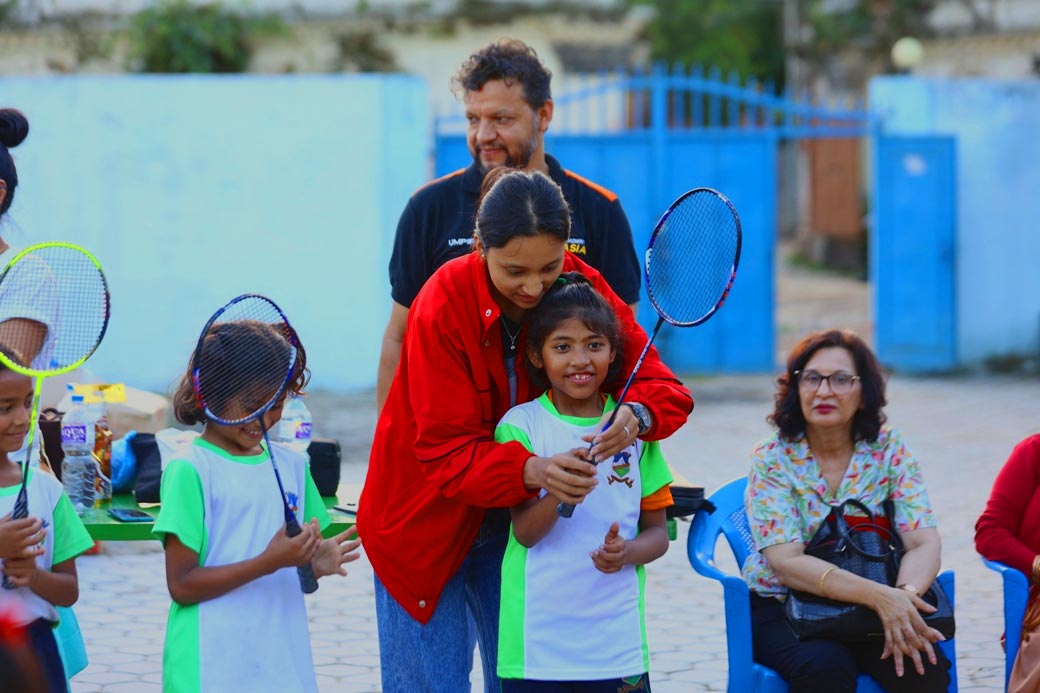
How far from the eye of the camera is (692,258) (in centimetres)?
383

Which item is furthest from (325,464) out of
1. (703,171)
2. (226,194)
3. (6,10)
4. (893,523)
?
(6,10)

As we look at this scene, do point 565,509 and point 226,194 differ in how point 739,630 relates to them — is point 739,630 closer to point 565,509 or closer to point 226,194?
point 565,509

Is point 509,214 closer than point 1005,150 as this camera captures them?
Yes

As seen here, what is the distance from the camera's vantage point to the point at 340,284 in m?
11.8

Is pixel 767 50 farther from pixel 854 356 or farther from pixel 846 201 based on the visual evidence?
pixel 854 356

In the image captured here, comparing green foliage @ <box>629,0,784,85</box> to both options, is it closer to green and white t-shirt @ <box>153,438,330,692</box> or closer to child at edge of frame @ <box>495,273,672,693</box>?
child at edge of frame @ <box>495,273,672,693</box>

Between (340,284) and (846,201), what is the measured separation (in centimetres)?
1174

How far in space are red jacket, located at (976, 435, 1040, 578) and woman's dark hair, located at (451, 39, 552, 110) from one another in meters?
1.79

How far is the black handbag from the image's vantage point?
393 centimetres

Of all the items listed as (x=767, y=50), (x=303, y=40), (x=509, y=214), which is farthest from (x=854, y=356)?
(x=767, y=50)

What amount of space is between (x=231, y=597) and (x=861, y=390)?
1981mm

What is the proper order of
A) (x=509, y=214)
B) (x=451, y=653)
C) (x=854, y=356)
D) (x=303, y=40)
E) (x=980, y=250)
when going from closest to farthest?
(x=509, y=214)
(x=451, y=653)
(x=854, y=356)
(x=980, y=250)
(x=303, y=40)

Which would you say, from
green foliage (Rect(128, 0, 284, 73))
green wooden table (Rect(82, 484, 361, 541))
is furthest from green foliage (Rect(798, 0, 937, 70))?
green wooden table (Rect(82, 484, 361, 541))

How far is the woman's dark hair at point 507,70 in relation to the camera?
4.25m
